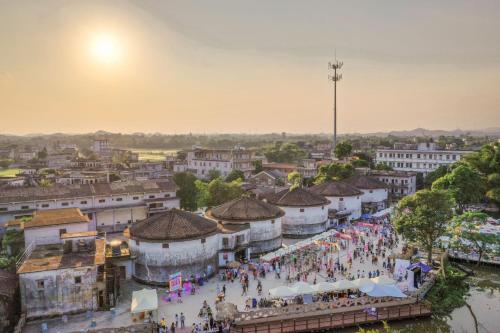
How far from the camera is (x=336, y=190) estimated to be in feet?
183

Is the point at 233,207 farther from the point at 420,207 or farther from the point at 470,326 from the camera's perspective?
the point at 470,326

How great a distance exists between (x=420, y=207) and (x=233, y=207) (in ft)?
56.3

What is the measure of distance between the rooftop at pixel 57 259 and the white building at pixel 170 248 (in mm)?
3131

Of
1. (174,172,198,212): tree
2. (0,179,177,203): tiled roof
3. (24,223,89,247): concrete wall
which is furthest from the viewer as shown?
(174,172,198,212): tree

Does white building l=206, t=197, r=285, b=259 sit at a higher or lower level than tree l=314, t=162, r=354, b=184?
lower

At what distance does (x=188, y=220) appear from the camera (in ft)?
112

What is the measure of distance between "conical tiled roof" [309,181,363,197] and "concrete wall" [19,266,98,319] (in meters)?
35.4

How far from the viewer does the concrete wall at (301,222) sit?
4772cm

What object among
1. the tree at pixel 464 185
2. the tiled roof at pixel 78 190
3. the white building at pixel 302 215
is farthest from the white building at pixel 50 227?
the tree at pixel 464 185

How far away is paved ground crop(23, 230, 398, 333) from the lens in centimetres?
2538

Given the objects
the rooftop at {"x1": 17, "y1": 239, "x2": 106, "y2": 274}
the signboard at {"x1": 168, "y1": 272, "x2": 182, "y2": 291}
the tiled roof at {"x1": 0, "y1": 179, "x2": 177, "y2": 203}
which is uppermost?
the tiled roof at {"x1": 0, "y1": 179, "x2": 177, "y2": 203}

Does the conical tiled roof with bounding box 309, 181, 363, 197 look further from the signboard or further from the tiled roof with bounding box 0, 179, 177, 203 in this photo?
the signboard

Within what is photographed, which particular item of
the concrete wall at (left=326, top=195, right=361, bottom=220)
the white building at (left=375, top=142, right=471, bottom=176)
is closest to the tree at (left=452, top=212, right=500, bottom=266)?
the concrete wall at (left=326, top=195, right=361, bottom=220)

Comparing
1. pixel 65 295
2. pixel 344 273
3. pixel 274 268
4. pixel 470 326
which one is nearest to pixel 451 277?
pixel 470 326
